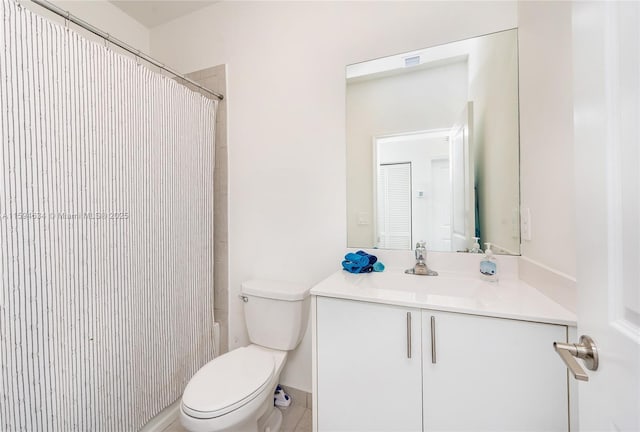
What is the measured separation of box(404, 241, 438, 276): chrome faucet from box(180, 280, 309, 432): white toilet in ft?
1.98

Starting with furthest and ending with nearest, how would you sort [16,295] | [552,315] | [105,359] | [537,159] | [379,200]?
1. [379,200]
2. [105,359]
3. [537,159]
4. [16,295]
5. [552,315]

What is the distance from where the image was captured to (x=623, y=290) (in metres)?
0.40

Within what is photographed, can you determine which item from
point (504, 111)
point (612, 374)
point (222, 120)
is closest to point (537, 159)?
point (504, 111)

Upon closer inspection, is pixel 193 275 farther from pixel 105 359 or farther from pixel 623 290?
pixel 623 290

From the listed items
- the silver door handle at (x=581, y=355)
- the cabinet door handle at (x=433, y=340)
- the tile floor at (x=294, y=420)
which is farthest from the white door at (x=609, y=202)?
the tile floor at (x=294, y=420)

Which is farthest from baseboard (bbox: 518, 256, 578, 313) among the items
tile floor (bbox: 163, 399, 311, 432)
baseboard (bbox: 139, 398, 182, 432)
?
baseboard (bbox: 139, 398, 182, 432)

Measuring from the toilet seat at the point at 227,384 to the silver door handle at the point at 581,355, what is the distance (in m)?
1.08

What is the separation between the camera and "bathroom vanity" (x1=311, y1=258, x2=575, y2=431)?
0.78 metres

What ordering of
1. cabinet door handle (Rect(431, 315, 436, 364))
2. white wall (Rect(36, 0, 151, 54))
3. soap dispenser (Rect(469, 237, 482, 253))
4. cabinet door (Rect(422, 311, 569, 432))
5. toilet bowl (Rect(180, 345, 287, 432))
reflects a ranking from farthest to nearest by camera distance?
white wall (Rect(36, 0, 151, 54)), soap dispenser (Rect(469, 237, 482, 253)), toilet bowl (Rect(180, 345, 287, 432)), cabinet door handle (Rect(431, 315, 436, 364)), cabinet door (Rect(422, 311, 569, 432))

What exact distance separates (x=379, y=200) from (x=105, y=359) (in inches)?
58.9

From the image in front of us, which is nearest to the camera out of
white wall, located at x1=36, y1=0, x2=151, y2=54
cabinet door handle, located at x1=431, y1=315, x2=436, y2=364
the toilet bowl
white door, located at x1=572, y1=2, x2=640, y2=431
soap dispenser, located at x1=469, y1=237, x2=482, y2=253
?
white door, located at x1=572, y1=2, x2=640, y2=431

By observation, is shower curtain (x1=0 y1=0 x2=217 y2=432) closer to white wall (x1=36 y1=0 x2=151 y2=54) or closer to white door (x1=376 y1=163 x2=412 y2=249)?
white wall (x1=36 y1=0 x2=151 y2=54)

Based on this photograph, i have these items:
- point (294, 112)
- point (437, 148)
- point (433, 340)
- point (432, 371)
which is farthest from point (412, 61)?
point (432, 371)

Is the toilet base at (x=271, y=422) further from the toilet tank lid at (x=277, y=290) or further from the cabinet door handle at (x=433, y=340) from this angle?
the cabinet door handle at (x=433, y=340)
